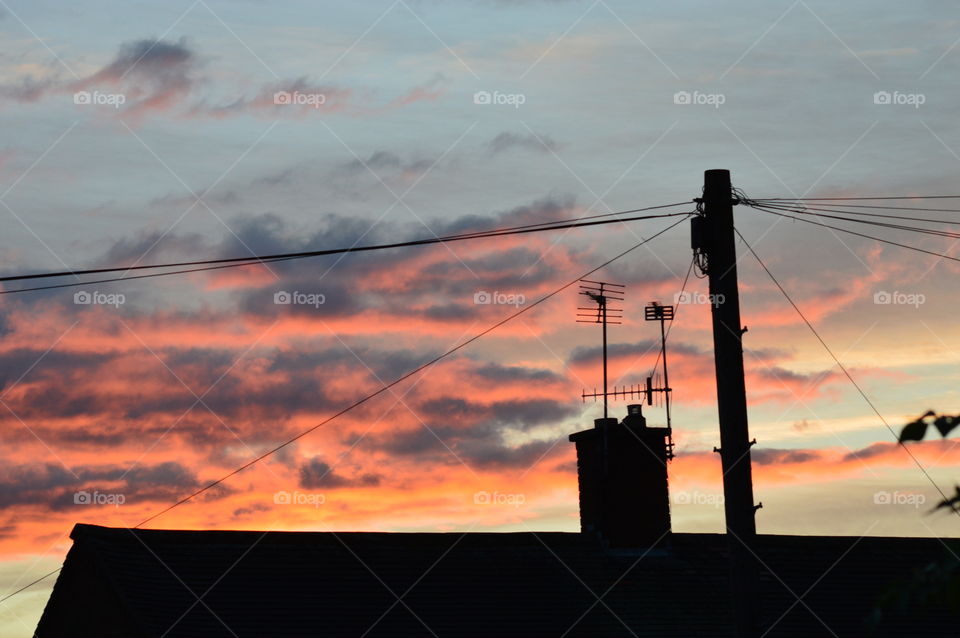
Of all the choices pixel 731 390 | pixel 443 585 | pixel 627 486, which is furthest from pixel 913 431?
pixel 627 486

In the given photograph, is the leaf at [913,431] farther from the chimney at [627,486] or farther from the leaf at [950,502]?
the chimney at [627,486]

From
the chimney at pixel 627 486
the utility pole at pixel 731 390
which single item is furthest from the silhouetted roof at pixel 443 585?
the utility pole at pixel 731 390

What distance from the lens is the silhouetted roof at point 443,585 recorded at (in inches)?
818

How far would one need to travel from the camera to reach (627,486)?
2458 centimetres

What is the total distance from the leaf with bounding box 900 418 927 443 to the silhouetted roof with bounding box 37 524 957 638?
661 inches

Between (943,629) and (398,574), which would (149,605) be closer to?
(398,574)

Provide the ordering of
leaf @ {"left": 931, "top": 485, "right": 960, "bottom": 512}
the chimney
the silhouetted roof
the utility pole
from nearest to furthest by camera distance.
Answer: leaf @ {"left": 931, "top": 485, "right": 960, "bottom": 512} → the utility pole → the silhouetted roof → the chimney

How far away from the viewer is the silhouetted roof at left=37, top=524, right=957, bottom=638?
2078 centimetres

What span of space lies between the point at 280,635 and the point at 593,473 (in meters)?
7.73

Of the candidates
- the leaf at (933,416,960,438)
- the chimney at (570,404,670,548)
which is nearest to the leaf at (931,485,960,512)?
the leaf at (933,416,960,438)

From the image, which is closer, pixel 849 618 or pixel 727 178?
pixel 727 178

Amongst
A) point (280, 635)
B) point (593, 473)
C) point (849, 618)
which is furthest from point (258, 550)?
point (849, 618)

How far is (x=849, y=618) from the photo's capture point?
74.0 ft

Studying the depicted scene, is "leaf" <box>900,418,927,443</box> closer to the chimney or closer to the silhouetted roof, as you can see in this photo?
the silhouetted roof
